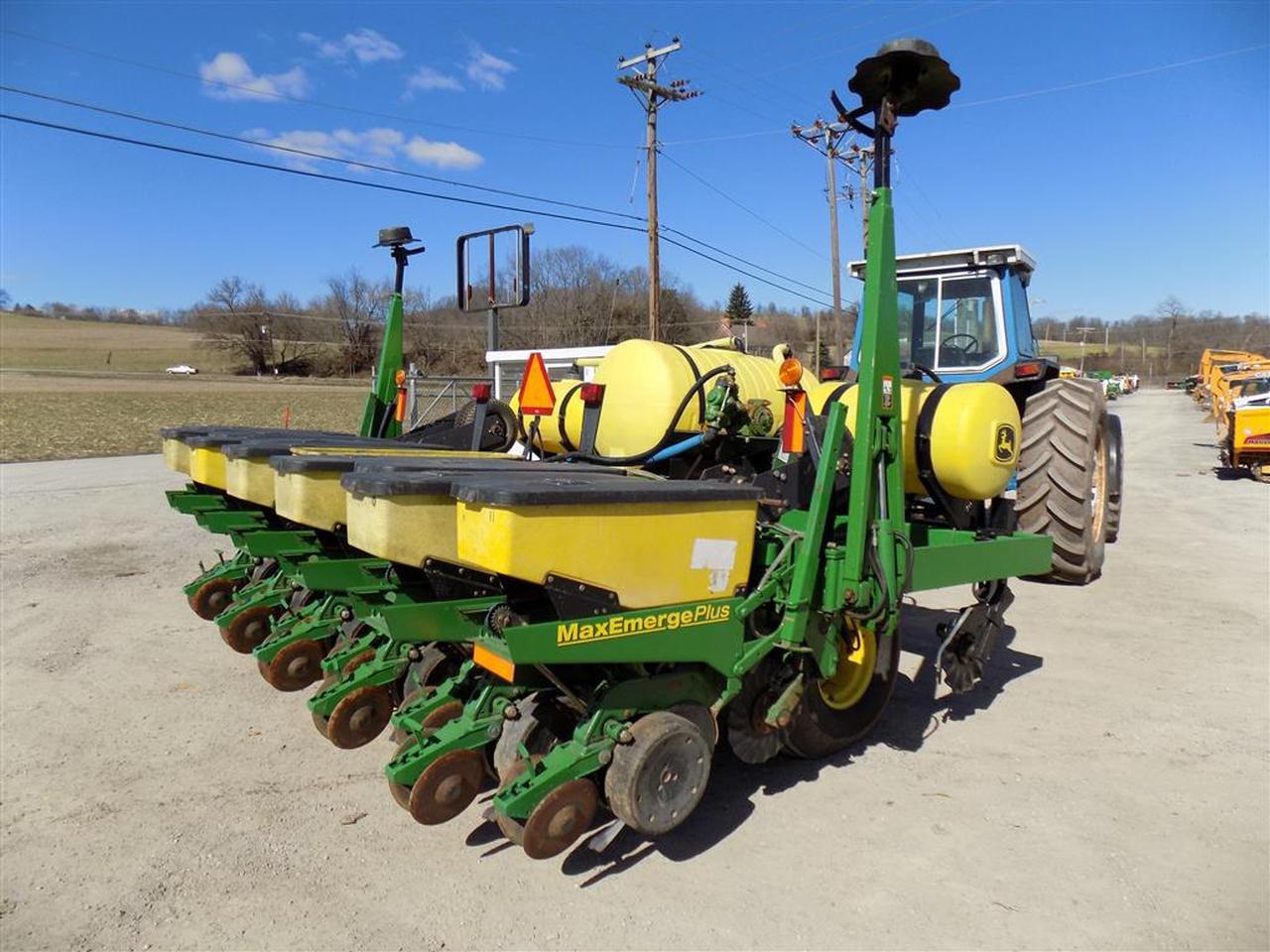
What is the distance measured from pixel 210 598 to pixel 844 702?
3.72 meters

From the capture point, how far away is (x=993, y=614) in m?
4.33

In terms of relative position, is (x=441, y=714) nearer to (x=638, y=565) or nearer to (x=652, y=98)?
(x=638, y=565)

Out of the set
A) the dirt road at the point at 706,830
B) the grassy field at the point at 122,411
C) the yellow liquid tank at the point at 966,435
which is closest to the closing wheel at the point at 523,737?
the dirt road at the point at 706,830

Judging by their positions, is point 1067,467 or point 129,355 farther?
point 129,355

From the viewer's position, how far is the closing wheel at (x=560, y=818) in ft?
8.84

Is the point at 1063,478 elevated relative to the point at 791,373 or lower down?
lower down

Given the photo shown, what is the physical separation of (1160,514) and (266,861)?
11713mm

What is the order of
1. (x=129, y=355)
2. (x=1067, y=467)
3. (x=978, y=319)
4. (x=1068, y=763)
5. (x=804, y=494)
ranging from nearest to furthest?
(x=804, y=494) < (x=1068, y=763) < (x=1067, y=467) < (x=978, y=319) < (x=129, y=355)

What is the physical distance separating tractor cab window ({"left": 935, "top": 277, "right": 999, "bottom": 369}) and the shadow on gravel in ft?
7.17

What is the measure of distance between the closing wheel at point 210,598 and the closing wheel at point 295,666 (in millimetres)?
1321

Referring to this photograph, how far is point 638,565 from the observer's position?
9.18 feet

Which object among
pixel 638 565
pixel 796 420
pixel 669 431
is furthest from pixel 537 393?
pixel 638 565

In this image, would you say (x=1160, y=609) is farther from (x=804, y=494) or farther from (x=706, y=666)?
(x=706, y=666)

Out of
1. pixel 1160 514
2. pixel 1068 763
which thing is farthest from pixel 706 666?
pixel 1160 514
